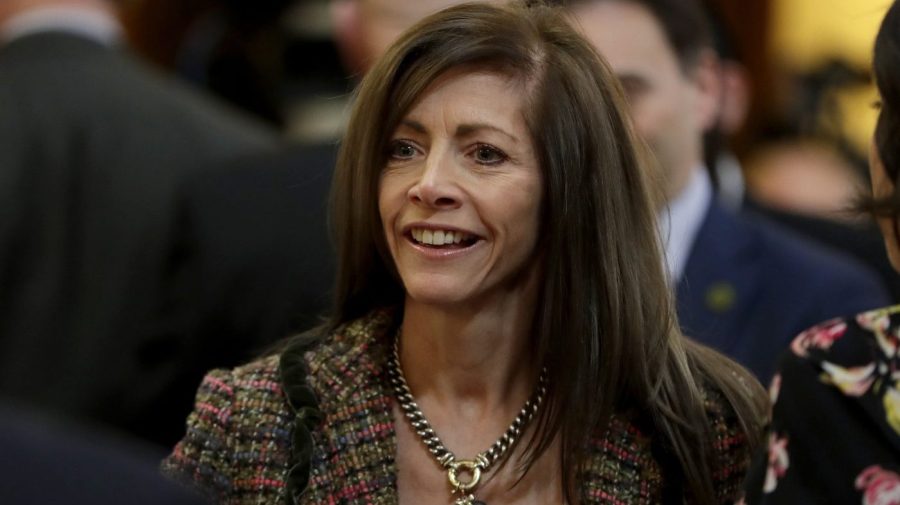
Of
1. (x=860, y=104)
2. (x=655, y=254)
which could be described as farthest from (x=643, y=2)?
(x=860, y=104)

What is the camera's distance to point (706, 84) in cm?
374

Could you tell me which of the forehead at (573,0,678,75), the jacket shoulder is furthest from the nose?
the forehead at (573,0,678,75)

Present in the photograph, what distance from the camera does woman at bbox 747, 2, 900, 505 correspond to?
199 cm

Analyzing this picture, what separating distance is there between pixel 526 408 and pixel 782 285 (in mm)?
1072

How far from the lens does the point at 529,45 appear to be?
2252mm

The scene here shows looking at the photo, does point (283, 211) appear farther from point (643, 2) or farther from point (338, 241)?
point (338, 241)

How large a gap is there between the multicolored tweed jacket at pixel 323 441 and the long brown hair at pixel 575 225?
0.03 m

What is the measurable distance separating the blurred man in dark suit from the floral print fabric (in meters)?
0.88

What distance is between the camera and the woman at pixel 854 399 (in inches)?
78.2

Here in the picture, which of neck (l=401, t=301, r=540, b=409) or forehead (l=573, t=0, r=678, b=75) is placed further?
forehead (l=573, t=0, r=678, b=75)

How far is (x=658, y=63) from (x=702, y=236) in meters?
0.35

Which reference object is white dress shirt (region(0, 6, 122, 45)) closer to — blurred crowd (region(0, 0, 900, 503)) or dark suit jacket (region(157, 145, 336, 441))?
blurred crowd (region(0, 0, 900, 503))

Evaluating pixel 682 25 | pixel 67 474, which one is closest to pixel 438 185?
pixel 67 474

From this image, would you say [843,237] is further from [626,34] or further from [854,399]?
[854,399]
